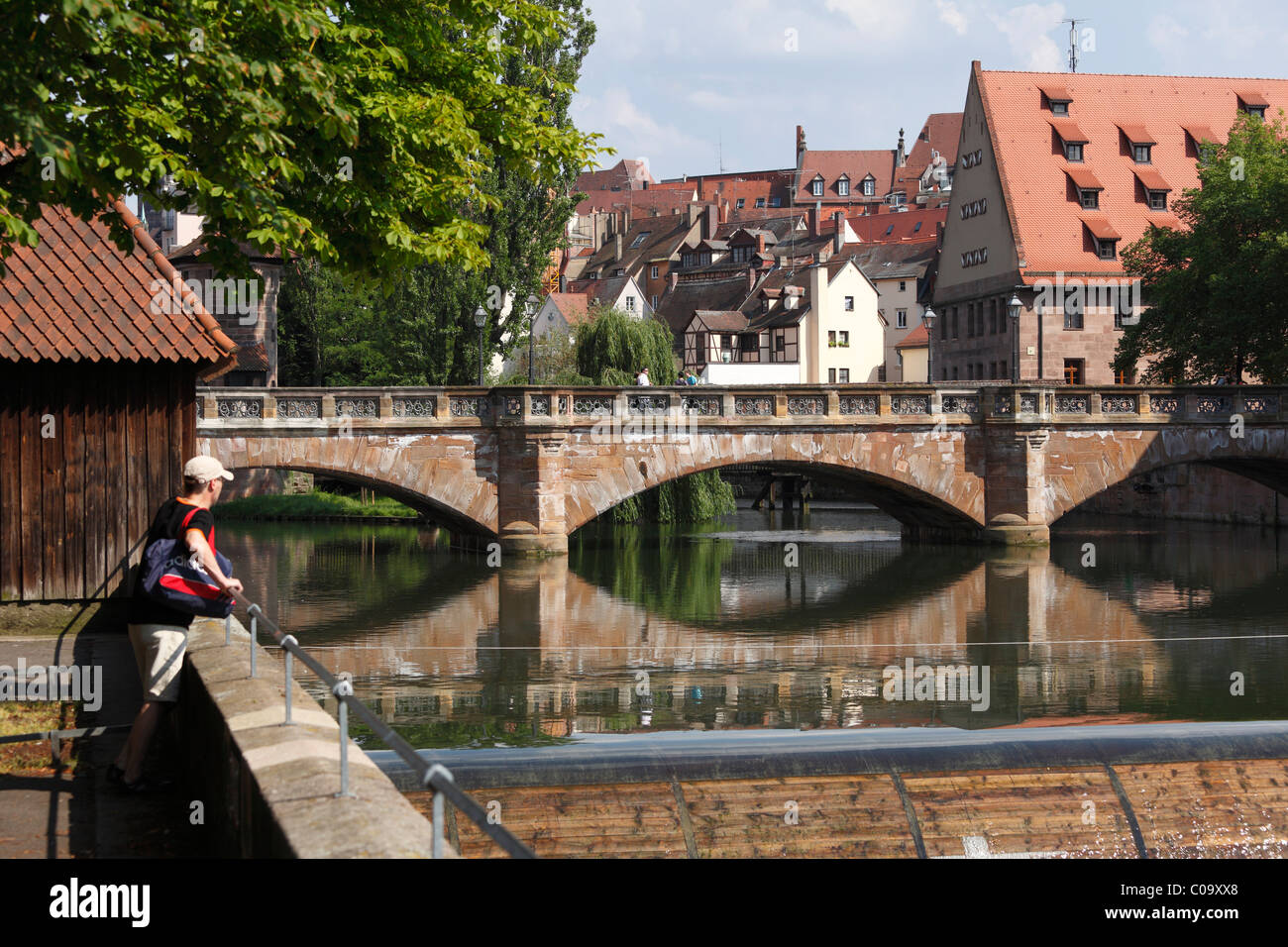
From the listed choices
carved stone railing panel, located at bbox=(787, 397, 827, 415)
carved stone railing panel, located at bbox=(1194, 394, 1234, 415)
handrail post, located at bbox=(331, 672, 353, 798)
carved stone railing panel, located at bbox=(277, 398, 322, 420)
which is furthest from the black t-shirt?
A: carved stone railing panel, located at bbox=(1194, 394, 1234, 415)

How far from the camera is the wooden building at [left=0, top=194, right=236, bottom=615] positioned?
11.1 m

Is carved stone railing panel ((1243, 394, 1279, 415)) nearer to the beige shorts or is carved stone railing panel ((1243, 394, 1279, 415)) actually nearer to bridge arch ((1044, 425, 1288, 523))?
bridge arch ((1044, 425, 1288, 523))

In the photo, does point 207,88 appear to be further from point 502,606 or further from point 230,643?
point 502,606

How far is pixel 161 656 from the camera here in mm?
8406

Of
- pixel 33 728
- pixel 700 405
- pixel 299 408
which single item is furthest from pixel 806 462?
pixel 33 728

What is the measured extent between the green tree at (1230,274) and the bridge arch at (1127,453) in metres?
3.56

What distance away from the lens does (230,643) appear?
9188mm

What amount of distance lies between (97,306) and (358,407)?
2157 centimetres

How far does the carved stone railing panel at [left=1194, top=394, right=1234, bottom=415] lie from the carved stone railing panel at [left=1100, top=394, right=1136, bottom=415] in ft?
5.93

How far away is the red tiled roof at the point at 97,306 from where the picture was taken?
10938 mm

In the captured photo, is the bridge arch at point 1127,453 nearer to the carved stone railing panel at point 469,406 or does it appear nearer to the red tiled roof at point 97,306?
the carved stone railing panel at point 469,406

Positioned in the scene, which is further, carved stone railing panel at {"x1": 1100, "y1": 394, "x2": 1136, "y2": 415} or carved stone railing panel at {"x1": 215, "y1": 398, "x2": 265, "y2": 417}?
carved stone railing panel at {"x1": 1100, "y1": 394, "x2": 1136, "y2": 415}

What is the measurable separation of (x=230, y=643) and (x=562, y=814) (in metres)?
2.60
